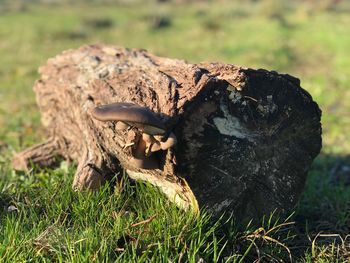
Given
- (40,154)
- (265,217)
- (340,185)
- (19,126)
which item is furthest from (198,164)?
(19,126)

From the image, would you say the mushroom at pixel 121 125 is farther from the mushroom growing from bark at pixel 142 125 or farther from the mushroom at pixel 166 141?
the mushroom at pixel 166 141

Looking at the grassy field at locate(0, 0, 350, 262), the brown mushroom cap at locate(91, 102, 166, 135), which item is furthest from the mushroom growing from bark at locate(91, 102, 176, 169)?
the grassy field at locate(0, 0, 350, 262)

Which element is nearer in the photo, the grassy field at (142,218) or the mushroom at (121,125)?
the grassy field at (142,218)

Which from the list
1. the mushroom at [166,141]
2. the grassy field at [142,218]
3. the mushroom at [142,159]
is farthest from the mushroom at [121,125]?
the grassy field at [142,218]

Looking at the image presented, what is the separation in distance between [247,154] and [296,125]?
508 millimetres

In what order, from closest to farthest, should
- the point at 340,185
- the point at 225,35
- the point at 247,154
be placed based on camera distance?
the point at 247,154 → the point at 340,185 → the point at 225,35

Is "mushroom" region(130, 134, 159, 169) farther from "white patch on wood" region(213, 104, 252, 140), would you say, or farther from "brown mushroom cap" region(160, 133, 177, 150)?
"white patch on wood" region(213, 104, 252, 140)

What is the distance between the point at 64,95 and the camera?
4.77 m

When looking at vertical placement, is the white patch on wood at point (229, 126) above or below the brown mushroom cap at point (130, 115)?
below

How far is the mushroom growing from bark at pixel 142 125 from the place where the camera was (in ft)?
8.89

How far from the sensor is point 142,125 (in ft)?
9.31

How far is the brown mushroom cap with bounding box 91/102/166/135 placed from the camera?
8.86 ft

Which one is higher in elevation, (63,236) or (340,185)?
(63,236)

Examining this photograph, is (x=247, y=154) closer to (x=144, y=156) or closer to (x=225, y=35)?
(x=144, y=156)
